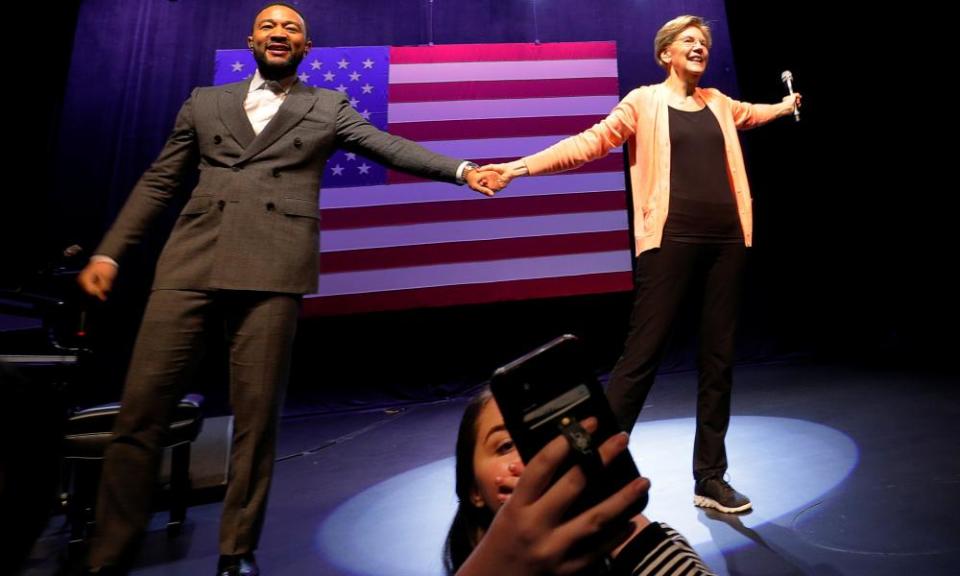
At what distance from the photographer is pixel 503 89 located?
14.1 ft

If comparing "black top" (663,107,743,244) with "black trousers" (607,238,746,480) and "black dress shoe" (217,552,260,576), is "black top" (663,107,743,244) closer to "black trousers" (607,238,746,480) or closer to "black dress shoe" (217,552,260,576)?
"black trousers" (607,238,746,480)

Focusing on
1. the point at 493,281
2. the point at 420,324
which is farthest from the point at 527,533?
the point at 420,324

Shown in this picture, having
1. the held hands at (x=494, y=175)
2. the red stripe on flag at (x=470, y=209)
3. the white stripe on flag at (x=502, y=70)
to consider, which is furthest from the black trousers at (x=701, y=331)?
the white stripe on flag at (x=502, y=70)

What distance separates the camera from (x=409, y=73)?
423 centimetres

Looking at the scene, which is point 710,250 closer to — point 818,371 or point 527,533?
point 527,533

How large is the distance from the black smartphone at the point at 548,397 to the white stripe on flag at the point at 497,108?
3.93 meters

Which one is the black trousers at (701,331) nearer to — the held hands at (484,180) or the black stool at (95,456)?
the held hands at (484,180)

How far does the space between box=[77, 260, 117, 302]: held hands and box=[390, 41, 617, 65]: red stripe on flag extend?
3.00m

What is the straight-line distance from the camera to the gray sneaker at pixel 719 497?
1.90 meters

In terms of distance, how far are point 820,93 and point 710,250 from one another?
137 inches

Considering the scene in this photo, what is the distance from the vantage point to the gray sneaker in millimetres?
1897

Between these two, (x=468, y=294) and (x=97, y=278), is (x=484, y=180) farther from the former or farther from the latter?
(x=468, y=294)

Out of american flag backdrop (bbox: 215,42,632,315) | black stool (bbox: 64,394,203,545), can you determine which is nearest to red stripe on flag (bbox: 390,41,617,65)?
american flag backdrop (bbox: 215,42,632,315)

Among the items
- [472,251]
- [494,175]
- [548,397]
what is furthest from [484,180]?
[472,251]
